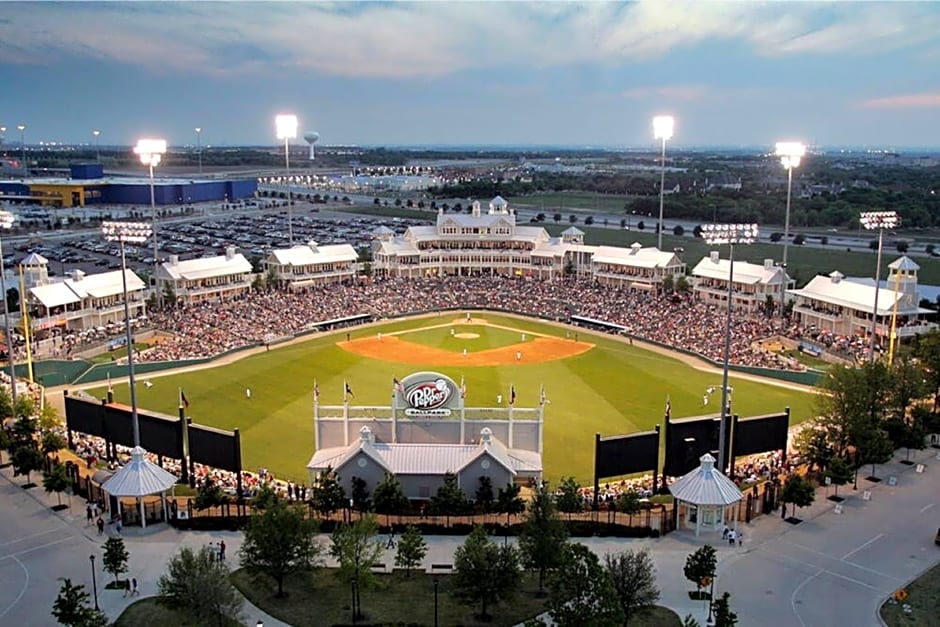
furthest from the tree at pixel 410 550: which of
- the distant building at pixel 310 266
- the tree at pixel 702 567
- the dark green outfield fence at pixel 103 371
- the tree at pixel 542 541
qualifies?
the distant building at pixel 310 266

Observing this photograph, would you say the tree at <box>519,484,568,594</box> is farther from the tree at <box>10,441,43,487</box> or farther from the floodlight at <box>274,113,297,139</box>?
the floodlight at <box>274,113,297,139</box>

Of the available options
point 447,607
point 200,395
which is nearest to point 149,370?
point 200,395

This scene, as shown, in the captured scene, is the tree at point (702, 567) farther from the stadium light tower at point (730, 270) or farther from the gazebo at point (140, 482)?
the gazebo at point (140, 482)

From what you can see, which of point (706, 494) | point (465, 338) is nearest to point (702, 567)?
point (706, 494)

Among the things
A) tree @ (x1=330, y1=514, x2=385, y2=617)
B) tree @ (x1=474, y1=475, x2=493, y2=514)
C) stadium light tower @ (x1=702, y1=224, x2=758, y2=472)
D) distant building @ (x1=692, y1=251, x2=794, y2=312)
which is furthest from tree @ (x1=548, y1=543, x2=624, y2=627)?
distant building @ (x1=692, y1=251, x2=794, y2=312)

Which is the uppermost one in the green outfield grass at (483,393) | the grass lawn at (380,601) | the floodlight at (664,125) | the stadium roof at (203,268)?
the floodlight at (664,125)

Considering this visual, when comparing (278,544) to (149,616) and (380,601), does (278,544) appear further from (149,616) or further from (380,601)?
(149,616)
